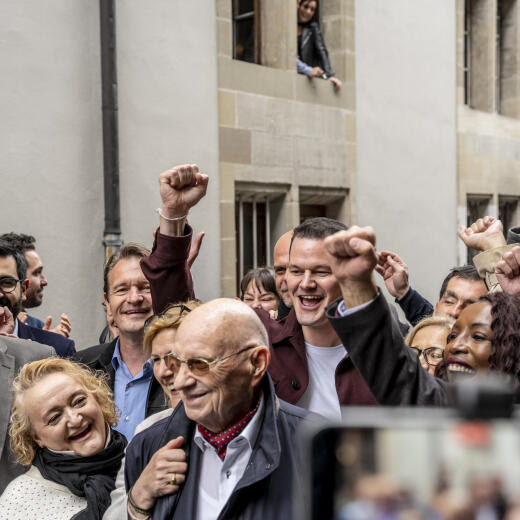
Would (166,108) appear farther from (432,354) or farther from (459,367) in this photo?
(459,367)

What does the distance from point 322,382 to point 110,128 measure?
439 centimetres

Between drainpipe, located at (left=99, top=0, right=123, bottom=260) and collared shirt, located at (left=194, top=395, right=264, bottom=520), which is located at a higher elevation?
drainpipe, located at (left=99, top=0, right=123, bottom=260)

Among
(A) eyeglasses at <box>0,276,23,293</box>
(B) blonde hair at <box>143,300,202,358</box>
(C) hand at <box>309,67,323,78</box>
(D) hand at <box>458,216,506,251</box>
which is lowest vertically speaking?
(B) blonde hair at <box>143,300,202,358</box>

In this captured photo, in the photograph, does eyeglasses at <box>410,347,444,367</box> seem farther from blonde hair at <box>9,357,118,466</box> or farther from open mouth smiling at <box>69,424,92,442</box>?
open mouth smiling at <box>69,424,92,442</box>

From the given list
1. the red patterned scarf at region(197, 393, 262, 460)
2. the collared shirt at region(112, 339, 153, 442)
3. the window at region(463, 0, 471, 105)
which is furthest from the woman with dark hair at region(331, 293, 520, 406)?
the window at region(463, 0, 471, 105)

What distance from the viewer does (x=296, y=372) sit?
2.51 metres

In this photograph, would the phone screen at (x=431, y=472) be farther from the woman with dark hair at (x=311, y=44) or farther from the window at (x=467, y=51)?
the window at (x=467, y=51)

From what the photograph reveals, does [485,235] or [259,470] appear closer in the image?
[259,470]

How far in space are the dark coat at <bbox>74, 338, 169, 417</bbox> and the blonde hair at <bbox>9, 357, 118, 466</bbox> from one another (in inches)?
12.0

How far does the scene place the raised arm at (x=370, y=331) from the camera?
151cm

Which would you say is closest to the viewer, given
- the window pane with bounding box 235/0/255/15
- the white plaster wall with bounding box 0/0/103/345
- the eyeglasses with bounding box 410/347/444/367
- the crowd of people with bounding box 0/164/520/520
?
the crowd of people with bounding box 0/164/520/520

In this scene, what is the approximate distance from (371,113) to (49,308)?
489cm

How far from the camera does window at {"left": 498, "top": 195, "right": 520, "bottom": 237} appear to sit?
478 inches

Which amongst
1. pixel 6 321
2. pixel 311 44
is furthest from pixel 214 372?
pixel 311 44
